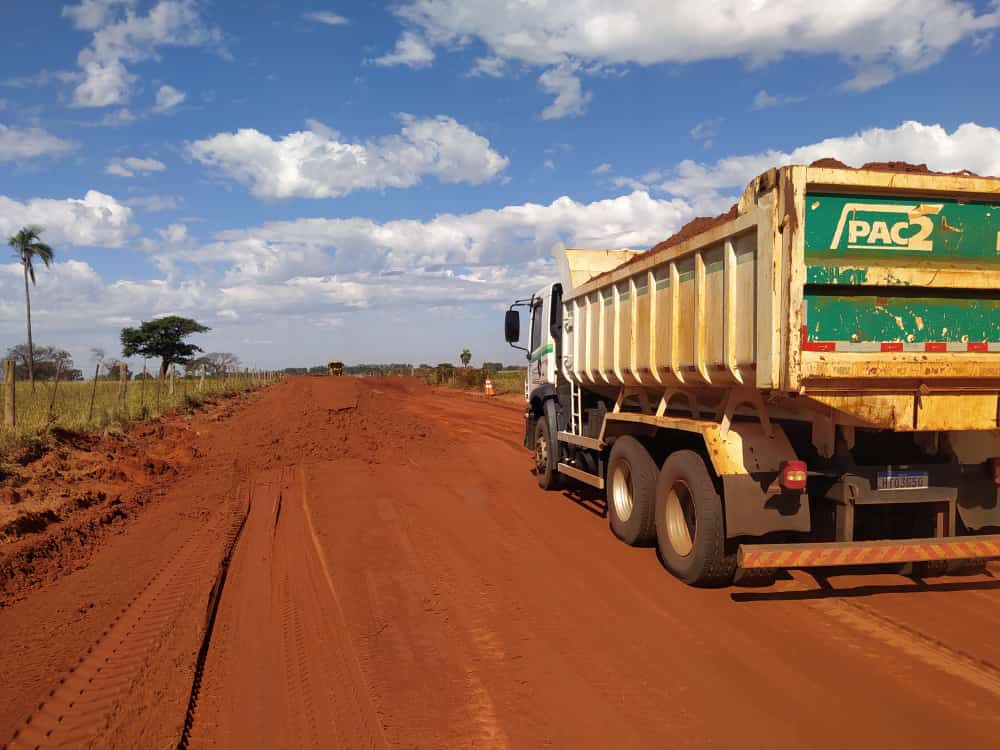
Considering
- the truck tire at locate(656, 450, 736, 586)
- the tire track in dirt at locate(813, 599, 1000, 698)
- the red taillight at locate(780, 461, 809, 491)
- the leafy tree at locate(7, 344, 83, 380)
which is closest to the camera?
the tire track in dirt at locate(813, 599, 1000, 698)

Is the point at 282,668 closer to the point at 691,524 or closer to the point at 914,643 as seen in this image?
the point at 691,524

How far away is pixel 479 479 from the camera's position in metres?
11.4

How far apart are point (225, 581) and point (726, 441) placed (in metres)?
4.37

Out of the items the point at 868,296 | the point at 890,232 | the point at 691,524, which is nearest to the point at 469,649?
the point at 691,524

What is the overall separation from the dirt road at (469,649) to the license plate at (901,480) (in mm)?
894

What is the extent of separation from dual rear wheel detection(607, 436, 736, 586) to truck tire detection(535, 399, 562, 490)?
2.28m

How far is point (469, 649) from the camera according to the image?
450 cm

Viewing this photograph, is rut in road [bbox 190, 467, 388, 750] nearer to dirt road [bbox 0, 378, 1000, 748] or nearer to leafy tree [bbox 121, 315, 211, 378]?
dirt road [bbox 0, 378, 1000, 748]

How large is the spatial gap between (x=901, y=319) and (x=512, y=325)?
6.78 metres

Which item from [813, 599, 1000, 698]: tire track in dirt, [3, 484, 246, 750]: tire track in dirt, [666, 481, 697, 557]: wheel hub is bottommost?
[3, 484, 246, 750]: tire track in dirt

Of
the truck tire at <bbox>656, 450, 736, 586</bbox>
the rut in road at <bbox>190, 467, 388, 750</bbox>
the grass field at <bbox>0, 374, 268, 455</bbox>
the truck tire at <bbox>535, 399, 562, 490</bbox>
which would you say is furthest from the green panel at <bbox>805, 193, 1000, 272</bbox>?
the grass field at <bbox>0, 374, 268, 455</bbox>

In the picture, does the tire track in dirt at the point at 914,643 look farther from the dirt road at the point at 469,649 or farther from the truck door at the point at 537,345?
the truck door at the point at 537,345

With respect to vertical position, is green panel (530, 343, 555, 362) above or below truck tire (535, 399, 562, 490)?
above

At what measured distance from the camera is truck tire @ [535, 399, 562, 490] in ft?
32.4
